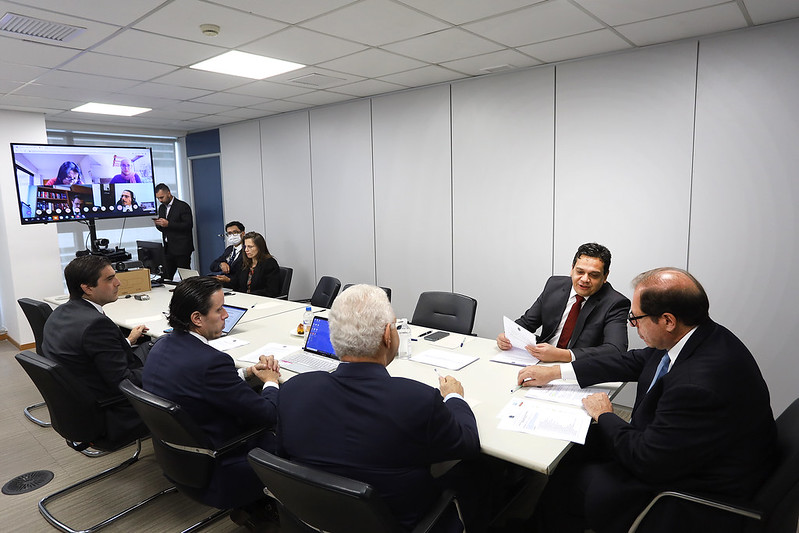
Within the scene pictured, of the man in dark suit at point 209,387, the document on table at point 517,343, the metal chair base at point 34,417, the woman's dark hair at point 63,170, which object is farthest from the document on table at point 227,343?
the woman's dark hair at point 63,170

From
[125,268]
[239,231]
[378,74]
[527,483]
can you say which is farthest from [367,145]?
[527,483]

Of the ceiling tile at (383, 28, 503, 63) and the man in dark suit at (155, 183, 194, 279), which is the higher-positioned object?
the ceiling tile at (383, 28, 503, 63)

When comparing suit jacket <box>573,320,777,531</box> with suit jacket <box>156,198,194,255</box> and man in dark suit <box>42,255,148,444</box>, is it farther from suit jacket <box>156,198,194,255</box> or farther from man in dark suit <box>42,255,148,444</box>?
suit jacket <box>156,198,194,255</box>

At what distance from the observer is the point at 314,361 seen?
9.05 feet

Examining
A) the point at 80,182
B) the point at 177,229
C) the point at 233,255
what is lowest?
the point at 233,255

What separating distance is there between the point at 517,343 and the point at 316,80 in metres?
3.30

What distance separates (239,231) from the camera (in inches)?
237

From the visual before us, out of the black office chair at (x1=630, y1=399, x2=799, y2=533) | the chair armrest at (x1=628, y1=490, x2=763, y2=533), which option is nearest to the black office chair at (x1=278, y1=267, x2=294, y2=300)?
the chair armrest at (x1=628, y1=490, x2=763, y2=533)

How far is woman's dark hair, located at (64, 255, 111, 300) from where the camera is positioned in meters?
2.83

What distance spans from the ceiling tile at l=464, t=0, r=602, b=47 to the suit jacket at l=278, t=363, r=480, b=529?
8.23 ft

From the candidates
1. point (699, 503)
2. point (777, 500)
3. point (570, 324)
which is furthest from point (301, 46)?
point (777, 500)

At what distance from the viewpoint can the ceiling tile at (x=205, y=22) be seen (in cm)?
275

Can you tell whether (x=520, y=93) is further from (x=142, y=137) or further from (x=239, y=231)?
(x=142, y=137)

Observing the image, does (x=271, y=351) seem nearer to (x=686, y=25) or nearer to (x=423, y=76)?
(x=423, y=76)
